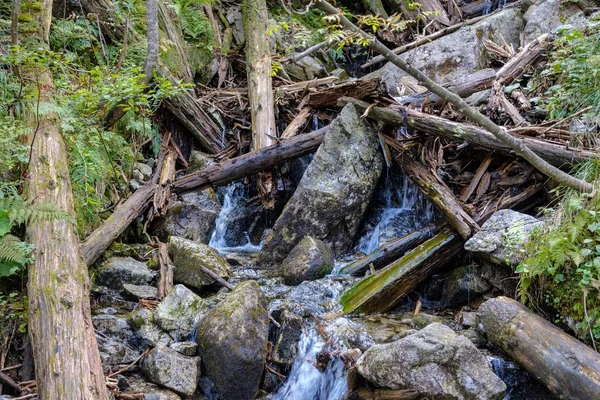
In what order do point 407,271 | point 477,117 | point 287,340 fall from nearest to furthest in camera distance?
1. point 477,117
2. point 287,340
3. point 407,271

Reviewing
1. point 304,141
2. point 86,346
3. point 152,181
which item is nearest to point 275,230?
point 304,141

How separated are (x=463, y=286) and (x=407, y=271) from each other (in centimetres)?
66

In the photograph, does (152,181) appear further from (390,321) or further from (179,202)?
(390,321)

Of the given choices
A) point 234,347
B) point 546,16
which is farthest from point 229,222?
point 546,16

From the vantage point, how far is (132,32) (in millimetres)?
8062

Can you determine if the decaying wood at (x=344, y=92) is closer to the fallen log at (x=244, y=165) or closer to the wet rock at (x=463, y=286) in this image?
the fallen log at (x=244, y=165)

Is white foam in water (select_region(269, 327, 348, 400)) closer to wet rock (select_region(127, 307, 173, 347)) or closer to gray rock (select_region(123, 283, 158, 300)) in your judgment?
wet rock (select_region(127, 307, 173, 347))

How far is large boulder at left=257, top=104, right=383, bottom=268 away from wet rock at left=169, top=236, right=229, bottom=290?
3.08 feet

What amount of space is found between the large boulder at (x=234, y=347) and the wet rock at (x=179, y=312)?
257mm

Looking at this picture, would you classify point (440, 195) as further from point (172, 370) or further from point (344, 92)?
point (172, 370)

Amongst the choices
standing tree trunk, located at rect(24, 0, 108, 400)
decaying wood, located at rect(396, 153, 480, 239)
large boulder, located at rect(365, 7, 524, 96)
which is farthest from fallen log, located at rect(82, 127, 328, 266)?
large boulder, located at rect(365, 7, 524, 96)

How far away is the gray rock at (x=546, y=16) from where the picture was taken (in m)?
9.30

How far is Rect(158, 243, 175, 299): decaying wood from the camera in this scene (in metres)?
5.26

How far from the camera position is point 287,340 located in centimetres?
452
